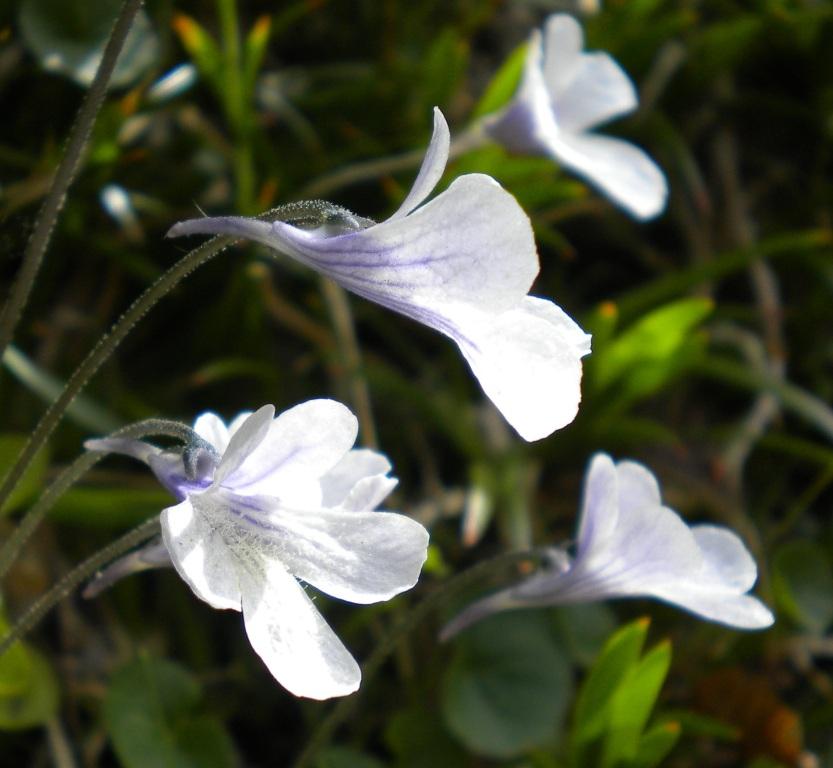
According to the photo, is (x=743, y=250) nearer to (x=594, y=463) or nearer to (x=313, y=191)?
(x=313, y=191)

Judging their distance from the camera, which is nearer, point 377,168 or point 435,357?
point 377,168

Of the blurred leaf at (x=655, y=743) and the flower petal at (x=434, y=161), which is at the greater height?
the flower petal at (x=434, y=161)

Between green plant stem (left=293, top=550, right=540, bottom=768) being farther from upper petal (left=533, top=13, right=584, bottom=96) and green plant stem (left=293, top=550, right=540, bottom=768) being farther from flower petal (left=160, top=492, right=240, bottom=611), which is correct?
upper petal (left=533, top=13, right=584, bottom=96)

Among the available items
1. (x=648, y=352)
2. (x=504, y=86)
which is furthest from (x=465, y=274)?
(x=504, y=86)

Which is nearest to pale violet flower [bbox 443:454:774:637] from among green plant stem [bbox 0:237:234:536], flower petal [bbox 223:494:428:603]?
flower petal [bbox 223:494:428:603]

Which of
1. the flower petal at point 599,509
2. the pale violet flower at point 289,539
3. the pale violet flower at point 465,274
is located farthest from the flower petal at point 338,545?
the flower petal at point 599,509

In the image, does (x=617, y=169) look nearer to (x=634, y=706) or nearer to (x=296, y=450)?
(x=634, y=706)

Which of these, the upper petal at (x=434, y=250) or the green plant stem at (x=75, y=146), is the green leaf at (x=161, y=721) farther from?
the upper petal at (x=434, y=250)
